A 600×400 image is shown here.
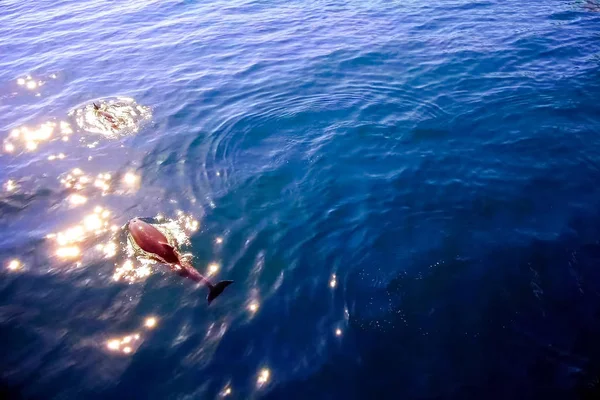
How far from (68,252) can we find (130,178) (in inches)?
124

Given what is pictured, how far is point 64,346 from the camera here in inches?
308

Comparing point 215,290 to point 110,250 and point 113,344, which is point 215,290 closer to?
point 113,344

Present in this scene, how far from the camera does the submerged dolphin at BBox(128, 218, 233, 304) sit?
28.9ft

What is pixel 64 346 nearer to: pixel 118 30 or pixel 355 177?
pixel 355 177

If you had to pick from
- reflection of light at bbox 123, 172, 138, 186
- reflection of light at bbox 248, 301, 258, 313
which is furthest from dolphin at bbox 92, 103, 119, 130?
reflection of light at bbox 248, 301, 258, 313

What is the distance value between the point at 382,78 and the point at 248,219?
9980 millimetres

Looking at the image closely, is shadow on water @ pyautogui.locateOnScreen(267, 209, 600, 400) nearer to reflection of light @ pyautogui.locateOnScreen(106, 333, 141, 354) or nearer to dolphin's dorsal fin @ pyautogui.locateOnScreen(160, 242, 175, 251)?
reflection of light @ pyautogui.locateOnScreen(106, 333, 141, 354)

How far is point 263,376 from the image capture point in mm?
7168

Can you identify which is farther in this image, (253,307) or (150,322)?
(253,307)

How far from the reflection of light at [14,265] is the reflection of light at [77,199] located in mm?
2226

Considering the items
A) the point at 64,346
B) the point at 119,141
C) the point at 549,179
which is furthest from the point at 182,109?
the point at 549,179

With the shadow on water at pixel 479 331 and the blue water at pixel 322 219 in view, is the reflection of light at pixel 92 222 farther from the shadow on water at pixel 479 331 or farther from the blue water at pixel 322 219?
the shadow on water at pixel 479 331

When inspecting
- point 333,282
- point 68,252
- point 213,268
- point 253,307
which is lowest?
point 333,282

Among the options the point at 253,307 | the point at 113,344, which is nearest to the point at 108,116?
the point at 113,344
